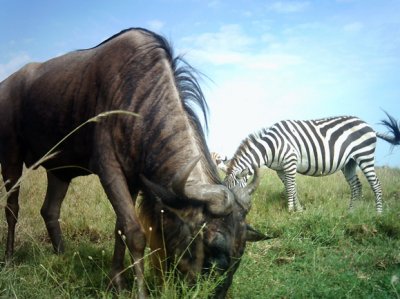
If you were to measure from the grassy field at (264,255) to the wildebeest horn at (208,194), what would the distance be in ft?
1.78

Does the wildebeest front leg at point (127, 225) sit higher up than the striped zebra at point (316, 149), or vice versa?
the wildebeest front leg at point (127, 225)

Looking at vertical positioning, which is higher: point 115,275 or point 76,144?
point 76,144

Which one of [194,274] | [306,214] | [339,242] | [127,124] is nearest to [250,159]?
[306,214]

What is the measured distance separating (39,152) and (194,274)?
2924 millimetres

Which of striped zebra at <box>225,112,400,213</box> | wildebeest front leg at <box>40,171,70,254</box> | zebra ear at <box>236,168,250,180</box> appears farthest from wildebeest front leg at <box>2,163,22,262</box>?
striped zebra at <box>225,112,400,213</box>

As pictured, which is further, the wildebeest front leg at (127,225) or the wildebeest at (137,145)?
the wildebeest front leg at (127,225)

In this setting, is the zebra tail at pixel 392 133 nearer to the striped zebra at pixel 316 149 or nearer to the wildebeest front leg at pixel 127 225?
the striped zebra at pixel 316 149

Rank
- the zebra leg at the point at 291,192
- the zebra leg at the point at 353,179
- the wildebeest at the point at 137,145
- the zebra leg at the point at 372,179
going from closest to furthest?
the wildebeest at the point at 137,145, the zebra leg at the point at 291,192, the zebra leg at the point at 372,179, the zebra leg at the point at 353,179

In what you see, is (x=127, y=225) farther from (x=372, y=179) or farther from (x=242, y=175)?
(x=372, y=179)

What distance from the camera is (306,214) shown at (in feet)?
21.7

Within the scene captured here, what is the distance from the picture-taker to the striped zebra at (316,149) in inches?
384

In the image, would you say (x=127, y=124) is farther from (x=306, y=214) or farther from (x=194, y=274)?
(x=306, y=214)

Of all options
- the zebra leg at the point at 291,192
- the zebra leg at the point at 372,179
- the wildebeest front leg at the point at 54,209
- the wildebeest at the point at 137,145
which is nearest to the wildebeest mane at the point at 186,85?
the wildebeest at the point at 137,145

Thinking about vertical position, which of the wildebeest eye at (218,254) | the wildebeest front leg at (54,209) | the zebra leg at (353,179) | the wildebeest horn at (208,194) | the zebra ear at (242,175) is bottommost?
the zebra leg at (353,179)
